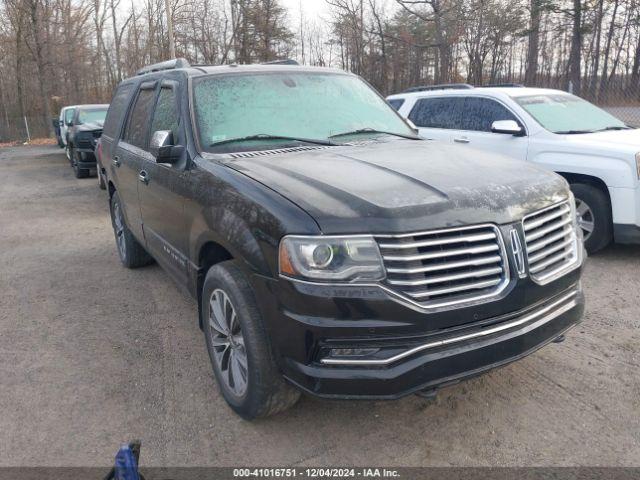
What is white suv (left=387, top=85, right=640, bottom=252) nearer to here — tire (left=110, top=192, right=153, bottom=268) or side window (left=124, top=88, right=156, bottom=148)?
side window (left=124, top=88, right=156, bottom=148)

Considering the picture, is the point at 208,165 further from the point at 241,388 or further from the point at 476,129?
the point at 476,129

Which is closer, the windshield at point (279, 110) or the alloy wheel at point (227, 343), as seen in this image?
the alloy wheel at point (227, 343)

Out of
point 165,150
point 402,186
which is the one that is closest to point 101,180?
point 165,150

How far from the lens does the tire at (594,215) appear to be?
18.7ft

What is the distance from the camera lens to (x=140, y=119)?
4.74m

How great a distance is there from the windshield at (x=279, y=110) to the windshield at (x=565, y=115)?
308cm

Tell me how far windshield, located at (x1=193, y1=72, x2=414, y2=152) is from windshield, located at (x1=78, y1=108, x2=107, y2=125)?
12.4 metres

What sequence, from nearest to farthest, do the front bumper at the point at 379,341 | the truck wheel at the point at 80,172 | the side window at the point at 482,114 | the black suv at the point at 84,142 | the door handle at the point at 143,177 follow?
1. the front bumper at the point at 379,341
2. the door handle at the point at 143,177
3. the side window at the point at 482,114
4. the black suv at the point at 84,142
5. the truck wheel at the point at 80,172

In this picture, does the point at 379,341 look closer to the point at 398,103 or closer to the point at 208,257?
the point at 208,257

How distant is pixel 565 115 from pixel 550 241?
180 inches

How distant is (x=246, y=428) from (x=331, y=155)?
165 centimetres

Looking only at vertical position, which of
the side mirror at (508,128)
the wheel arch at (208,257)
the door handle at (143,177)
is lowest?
the wheel arch at (208,257)

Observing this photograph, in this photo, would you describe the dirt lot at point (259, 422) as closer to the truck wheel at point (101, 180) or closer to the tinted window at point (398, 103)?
the truck wheel at point (101, 180)

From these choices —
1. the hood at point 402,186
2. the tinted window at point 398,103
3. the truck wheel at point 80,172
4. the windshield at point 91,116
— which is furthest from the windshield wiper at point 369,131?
the windshield at point 91,116
